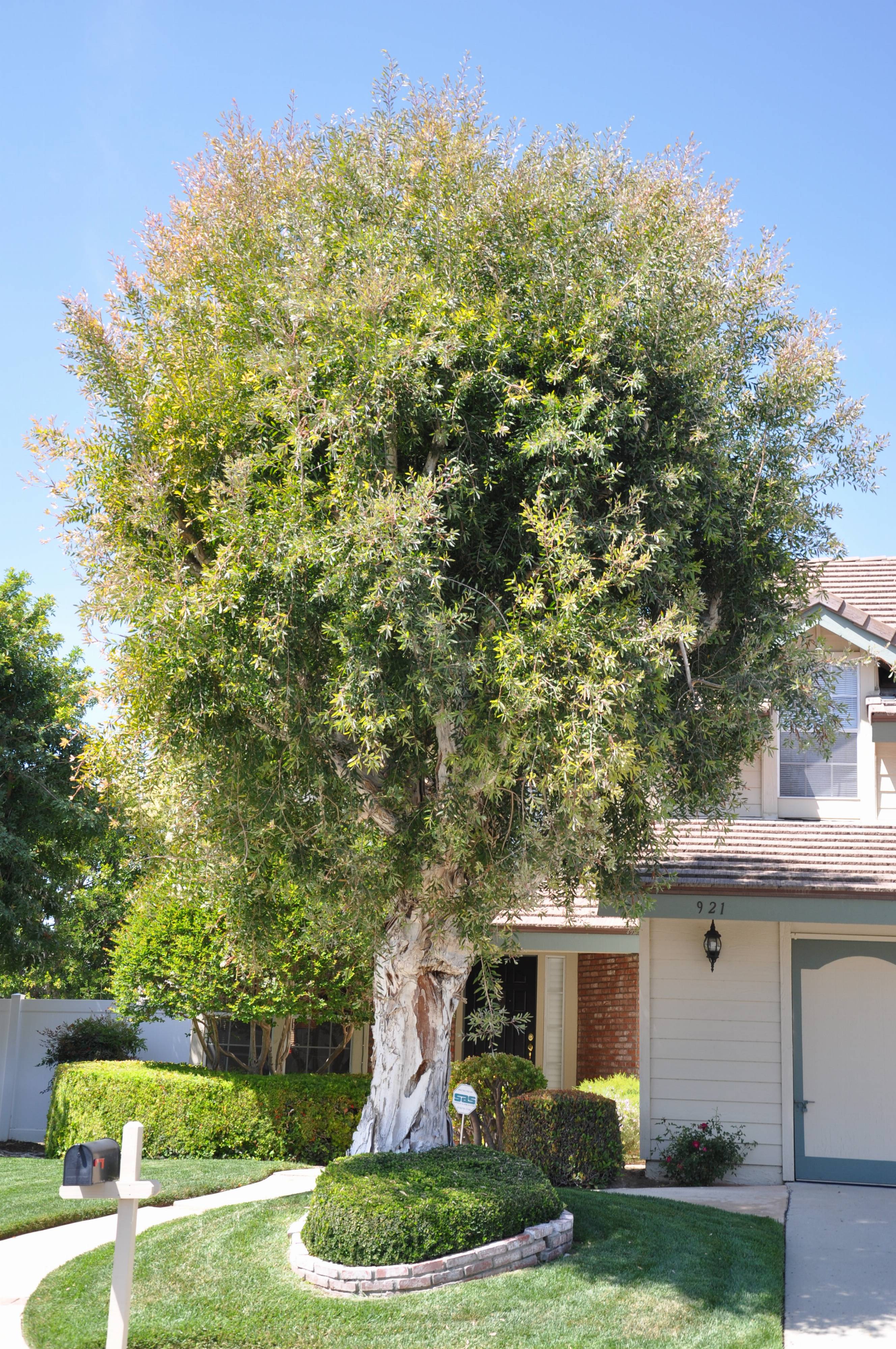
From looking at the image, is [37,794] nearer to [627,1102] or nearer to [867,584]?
[627,1102]

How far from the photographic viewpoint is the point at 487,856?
819 centimetres

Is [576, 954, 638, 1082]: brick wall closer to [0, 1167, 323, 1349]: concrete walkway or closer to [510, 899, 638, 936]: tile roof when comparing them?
[510, 899, 638, 936]: tile roof

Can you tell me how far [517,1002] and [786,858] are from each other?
6.25m

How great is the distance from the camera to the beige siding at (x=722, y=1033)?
1170cm

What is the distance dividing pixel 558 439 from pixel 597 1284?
18.1ft

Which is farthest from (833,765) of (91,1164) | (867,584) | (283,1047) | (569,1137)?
(91,1164)

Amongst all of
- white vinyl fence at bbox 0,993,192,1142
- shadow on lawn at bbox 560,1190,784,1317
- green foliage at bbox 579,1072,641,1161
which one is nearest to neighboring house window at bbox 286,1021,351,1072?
white vinyl fence at bbox 0,993,192,1142

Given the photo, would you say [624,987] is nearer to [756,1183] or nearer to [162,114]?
[756,1183]

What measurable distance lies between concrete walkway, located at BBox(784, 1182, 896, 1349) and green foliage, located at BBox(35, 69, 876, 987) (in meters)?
3.19

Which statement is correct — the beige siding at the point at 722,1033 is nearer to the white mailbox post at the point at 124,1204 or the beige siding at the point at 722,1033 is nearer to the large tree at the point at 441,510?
the large tree at the point at 441,510

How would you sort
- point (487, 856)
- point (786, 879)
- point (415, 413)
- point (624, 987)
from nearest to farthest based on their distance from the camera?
point (415, 413) < point (487, 856) < point (786, 879) < point (624, 987)

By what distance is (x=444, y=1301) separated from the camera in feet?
22.2

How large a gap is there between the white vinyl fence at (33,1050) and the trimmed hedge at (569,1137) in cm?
679

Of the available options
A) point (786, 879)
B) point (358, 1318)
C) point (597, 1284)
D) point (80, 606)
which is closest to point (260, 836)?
point (80, 606)
